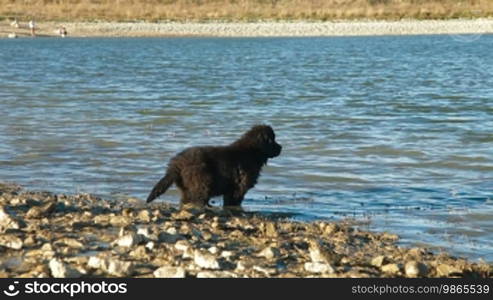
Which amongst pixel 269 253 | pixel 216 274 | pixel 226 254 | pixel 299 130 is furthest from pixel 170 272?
pixel 299 130

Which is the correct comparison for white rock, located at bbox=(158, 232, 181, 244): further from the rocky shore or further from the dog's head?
the dog's head

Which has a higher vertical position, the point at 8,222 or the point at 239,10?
the point at 8,222

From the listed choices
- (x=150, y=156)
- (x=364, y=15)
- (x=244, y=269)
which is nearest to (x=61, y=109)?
(x=150, y=156)

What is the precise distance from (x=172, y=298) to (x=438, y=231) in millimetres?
4027

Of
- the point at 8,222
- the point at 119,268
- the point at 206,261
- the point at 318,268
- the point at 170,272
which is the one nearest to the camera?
the point at 170,272

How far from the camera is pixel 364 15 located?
61.9m

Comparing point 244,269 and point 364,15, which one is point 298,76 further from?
point 364,15

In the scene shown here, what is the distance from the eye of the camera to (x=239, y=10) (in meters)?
65.3

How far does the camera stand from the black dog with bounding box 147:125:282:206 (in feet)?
28.1

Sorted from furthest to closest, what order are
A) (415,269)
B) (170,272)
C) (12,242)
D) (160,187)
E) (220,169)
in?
(220,169)
(160,187)
(12,242)
(415,269)
(170,272)

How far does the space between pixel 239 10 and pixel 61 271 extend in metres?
61.0

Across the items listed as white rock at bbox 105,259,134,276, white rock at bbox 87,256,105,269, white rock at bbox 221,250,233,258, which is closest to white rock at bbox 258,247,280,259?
white rock at bbox 221,250,233,258

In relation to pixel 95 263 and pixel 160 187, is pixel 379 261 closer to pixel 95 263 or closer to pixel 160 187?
pixel 95 263

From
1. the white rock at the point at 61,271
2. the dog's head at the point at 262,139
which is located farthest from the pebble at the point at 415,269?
the dog's head at the point at 262,139
